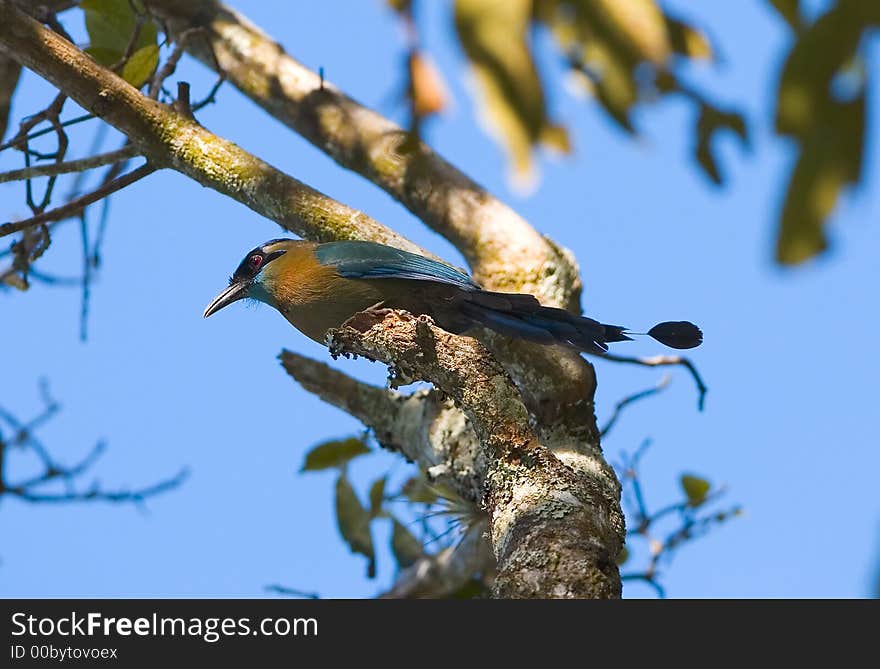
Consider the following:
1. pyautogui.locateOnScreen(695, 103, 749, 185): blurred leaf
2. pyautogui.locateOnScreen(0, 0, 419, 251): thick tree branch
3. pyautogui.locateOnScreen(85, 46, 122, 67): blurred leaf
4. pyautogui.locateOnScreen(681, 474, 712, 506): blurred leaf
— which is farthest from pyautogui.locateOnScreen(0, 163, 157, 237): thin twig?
pyautogui.locateOnScreen(681, 474, 712, 506): blurred leaf

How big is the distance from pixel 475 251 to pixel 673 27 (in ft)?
8.66

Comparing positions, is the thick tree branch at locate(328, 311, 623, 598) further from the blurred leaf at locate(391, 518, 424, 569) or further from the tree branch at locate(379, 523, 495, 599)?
the blurred leaf at locate(391, 518, 424, 569)

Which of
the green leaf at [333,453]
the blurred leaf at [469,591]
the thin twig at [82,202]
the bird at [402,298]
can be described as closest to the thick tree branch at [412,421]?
the bird at [402,298]

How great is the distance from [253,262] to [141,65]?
1028 mm

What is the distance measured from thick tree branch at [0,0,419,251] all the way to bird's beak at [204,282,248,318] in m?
0.74

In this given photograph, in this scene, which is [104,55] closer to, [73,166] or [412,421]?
[73,166]

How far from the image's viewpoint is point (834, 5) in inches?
55.9

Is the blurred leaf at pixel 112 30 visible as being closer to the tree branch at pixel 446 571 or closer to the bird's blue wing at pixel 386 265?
the bird's blue wing at pixel 386 265

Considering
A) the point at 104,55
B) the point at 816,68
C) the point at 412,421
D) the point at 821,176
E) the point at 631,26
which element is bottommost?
the point at 821,176

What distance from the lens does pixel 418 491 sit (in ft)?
19.3

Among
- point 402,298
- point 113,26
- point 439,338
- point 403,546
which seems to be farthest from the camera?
point 403,546

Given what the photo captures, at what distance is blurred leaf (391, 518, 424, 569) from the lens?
5.99 meters

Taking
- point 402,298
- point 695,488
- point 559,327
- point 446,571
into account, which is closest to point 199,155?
point 402,298

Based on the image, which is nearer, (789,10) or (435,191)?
(789,10)
